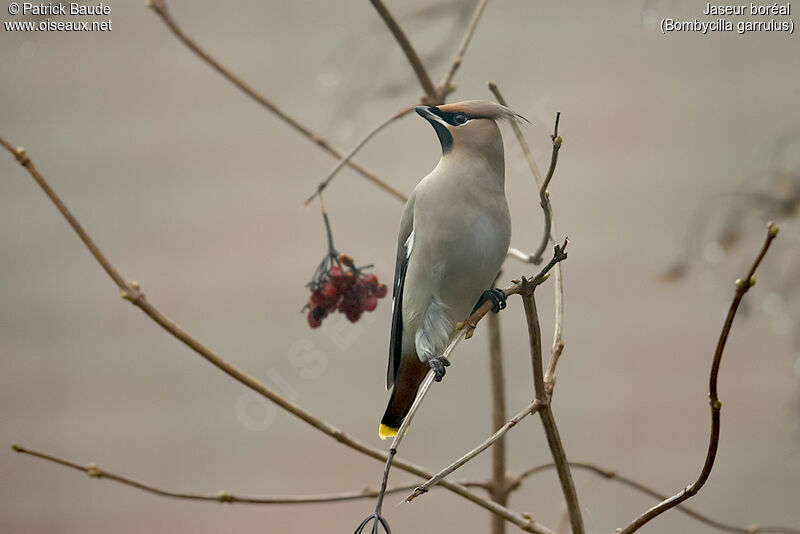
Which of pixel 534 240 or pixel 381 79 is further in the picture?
pixel 534 240

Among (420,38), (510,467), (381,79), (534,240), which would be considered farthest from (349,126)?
(510,467)

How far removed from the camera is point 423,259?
594mm

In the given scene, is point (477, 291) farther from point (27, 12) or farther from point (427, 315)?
point (27, 12)

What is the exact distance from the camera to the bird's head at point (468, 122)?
526 millimetres

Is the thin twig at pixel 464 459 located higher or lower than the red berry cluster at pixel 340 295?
lower

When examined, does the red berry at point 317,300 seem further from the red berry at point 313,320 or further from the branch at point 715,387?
the branch at point 715,387

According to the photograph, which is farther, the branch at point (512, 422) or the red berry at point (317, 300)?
the red berry at point (317, 300)

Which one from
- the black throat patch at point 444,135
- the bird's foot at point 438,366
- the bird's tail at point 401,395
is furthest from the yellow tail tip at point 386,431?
the black throat patch at point 444,135

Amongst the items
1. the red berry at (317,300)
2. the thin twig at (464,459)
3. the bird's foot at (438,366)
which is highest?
the red berry at (317,300)

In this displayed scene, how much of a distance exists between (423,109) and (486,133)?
0.14 feet

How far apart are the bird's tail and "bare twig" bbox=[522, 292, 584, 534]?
150 millimetres

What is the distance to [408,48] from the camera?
2.37 feet

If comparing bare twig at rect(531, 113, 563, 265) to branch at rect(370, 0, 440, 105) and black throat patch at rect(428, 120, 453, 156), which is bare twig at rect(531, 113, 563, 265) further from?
branch at rect(370, 0, 440, 105)

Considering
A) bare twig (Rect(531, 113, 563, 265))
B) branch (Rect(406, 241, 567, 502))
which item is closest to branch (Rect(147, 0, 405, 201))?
bare twig (Rect(531, 113, 563, 265))
